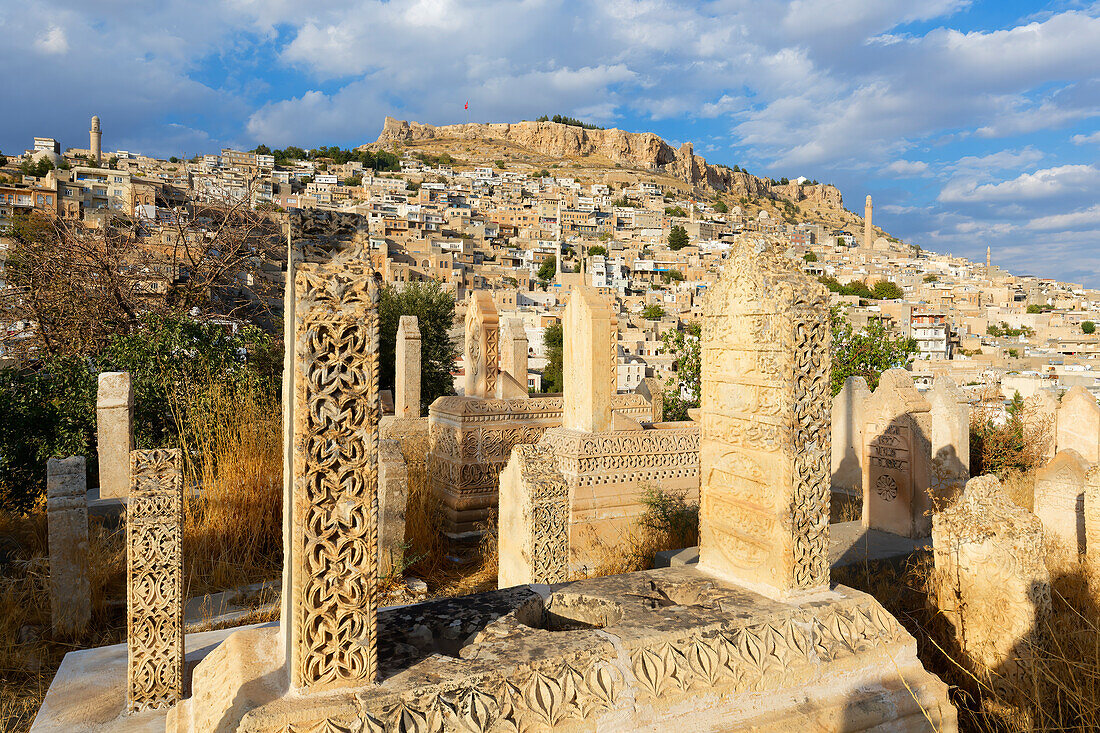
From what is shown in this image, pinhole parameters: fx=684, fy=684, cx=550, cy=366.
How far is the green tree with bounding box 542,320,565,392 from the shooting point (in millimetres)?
37344

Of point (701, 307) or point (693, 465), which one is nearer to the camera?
point (701, 307)

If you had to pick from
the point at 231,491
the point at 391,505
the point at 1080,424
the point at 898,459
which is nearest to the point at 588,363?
the point at 391,505

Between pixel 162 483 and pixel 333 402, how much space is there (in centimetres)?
224

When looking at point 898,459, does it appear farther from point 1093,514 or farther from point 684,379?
point 684,379

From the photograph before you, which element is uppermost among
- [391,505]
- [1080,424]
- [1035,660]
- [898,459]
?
[1080,424]

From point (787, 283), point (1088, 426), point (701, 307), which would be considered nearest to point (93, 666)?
point (701, 307)

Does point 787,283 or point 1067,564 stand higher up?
point 787,283

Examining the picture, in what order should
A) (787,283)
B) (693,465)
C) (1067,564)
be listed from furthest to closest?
(693,465), (1067,564), (787,283)

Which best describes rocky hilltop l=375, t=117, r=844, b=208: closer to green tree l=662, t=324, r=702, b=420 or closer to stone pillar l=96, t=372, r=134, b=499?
green tree l=662, t=324, r=702, b=420

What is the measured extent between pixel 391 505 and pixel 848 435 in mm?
5472

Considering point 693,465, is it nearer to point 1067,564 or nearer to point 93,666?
point 1067,564

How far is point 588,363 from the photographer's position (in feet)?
24.1

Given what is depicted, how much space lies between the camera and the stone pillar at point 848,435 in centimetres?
797

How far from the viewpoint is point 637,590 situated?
11.4 feet
